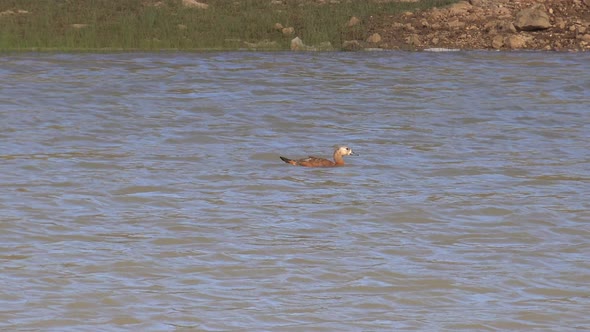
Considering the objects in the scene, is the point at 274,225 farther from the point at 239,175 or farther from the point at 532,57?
the point at 532,57

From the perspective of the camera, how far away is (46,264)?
8.84m

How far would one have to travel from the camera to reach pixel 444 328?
299 inches

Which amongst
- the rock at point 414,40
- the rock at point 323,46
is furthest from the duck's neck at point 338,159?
the rock at point 414,40

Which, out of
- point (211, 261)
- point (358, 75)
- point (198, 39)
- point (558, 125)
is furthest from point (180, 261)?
point (198, 39)

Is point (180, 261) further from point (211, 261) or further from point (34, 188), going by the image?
point (34, 188)

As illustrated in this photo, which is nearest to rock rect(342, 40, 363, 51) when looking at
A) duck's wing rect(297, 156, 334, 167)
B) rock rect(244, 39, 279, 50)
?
rock rect(244, 39, 279, 50)

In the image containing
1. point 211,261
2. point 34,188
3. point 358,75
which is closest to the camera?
point 211,261

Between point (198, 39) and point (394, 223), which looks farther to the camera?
point (198, 39)

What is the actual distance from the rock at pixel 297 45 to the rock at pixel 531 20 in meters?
3.60

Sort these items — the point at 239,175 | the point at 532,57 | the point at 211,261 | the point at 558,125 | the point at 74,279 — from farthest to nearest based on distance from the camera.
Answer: the point at 532,57
the point at 558,125
the point at 239,175
the point at 211,261
the point at 74,279

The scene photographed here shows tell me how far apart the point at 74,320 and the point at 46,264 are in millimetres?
1315

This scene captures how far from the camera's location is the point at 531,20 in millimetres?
22266

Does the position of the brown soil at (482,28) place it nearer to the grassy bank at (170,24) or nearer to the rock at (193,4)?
the grassy bank at (170,24)

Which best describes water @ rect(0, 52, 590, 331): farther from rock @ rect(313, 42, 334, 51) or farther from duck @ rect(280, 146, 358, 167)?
rock @ rect(313, 42, 334, 51)
